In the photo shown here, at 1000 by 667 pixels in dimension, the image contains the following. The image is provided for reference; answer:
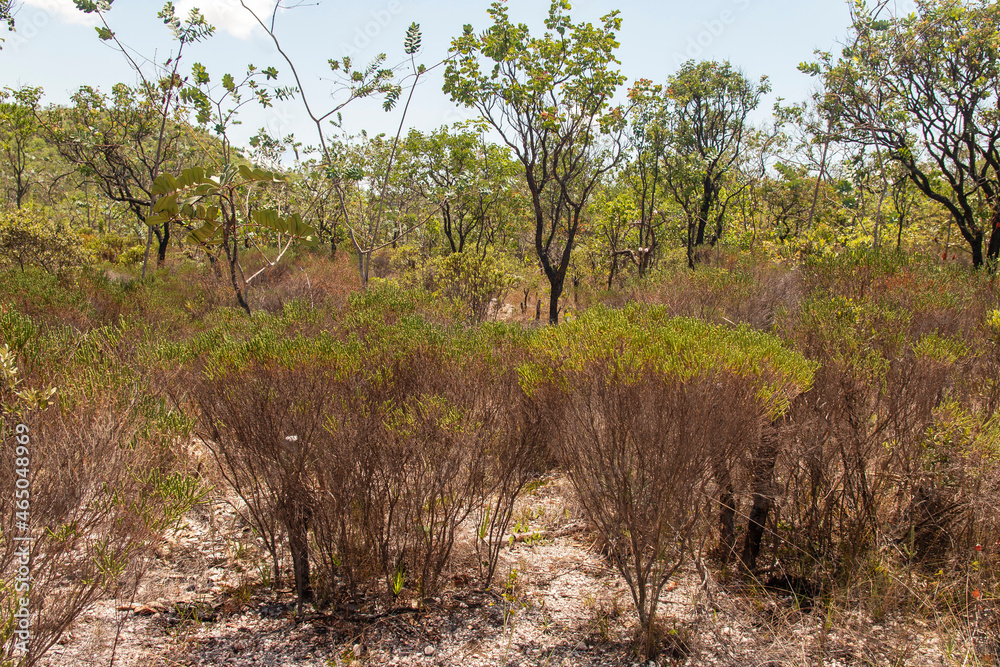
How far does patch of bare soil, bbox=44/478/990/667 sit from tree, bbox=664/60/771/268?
14175mm

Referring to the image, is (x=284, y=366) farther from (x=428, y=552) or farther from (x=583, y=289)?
(x=583, y=289)

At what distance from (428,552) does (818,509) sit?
295 centimetres

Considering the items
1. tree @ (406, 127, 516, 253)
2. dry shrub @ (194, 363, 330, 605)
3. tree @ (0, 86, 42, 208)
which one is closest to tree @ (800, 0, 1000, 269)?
tree @ (406, 127, 516, 253)

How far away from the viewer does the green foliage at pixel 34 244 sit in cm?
1003

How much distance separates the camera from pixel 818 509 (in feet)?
14.0

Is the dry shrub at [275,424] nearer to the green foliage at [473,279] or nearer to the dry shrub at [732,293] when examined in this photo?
the dry shrub at [732,293]

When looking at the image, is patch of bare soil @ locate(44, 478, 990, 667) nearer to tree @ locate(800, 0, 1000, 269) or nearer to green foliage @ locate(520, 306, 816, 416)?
green foliage @ locate(520, 306, 816, 416)

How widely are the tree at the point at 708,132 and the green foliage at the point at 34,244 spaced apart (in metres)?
14.8

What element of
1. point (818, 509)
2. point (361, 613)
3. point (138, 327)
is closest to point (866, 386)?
point (818, 509)

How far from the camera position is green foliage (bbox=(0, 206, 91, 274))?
395 inches

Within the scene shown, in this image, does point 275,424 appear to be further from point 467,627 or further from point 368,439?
point 467,627

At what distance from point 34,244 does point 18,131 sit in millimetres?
10584

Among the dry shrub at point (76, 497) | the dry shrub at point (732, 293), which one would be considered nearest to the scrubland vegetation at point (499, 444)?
the dry shrub at point (76, 497)

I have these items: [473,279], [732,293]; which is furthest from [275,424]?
[732,293]
